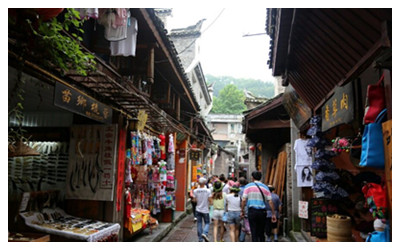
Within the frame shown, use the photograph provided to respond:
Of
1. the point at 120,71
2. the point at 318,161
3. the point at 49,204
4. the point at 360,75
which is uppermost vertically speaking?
the point at 120,71

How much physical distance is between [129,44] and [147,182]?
6.17 m

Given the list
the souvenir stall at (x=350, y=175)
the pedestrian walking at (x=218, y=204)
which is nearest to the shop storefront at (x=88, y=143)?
the pedestrian walking at (x=218, y=204)

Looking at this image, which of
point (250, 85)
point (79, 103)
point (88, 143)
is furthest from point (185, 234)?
point (250, 85)

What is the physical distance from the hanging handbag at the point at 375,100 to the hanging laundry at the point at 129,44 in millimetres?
4952

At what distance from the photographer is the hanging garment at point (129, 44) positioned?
22.2 ft

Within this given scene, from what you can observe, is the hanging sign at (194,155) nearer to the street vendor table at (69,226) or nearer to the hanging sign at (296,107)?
the hanging sign at (296,107)

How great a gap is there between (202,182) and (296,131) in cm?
436

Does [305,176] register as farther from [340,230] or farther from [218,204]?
[340,230]

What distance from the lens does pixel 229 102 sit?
61562 mm

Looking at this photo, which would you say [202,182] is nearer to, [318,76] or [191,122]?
[318,76]

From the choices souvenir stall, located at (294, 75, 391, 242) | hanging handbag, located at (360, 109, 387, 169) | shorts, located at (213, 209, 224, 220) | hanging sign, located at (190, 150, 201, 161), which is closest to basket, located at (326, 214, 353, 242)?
A: souvenir stall, located at (294, 75, 391, 242)

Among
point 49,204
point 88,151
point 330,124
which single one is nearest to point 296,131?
point 330,124

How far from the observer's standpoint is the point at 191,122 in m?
18.9

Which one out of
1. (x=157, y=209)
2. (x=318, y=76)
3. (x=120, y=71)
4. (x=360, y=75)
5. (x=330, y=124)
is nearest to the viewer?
(x=360, y=75)
